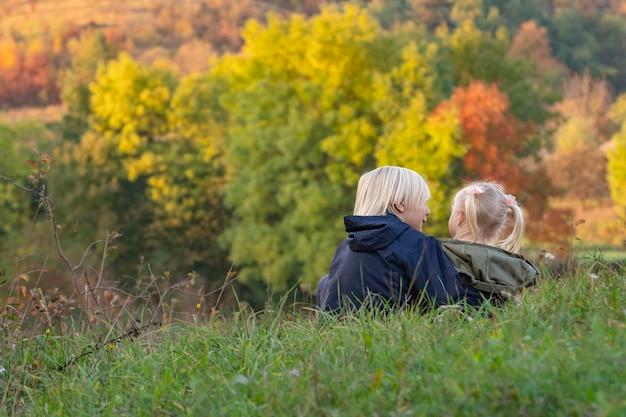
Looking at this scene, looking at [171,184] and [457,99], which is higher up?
[457,99]

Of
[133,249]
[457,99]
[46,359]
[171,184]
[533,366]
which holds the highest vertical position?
[533,366]

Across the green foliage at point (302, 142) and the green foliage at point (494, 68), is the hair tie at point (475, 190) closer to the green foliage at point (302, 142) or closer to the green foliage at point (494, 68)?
the green foliage at point (302, 142)

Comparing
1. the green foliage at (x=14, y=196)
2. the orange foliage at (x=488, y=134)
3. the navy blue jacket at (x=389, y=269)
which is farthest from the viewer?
the green foliage at (x=14, y=196)

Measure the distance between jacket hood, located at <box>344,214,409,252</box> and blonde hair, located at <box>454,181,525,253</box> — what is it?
1.71ft

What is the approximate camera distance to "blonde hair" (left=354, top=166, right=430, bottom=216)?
473 centimetres

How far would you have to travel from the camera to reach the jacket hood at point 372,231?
178 inches

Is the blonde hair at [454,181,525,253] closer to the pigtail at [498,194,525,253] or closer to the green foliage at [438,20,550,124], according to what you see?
the pigtail at [498,194,525,253]

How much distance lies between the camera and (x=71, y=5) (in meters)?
76.2

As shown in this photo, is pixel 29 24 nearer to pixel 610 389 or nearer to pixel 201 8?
pixel 201 8

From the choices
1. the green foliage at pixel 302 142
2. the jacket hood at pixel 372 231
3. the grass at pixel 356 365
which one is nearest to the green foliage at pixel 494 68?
the green foliage at pixel 302 142

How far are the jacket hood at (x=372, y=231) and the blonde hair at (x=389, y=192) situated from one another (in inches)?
4.5

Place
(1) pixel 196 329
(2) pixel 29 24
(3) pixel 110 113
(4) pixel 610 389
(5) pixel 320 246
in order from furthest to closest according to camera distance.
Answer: (2) pixel 29 24 < (3) pixel 110 113 < (5) pixel 320 246 < (1) pixel 196 329 < (4) pixel 610 389

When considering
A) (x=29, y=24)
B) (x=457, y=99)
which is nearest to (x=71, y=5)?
(x=29, y=24)

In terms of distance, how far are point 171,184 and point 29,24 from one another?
42635 millimetres
